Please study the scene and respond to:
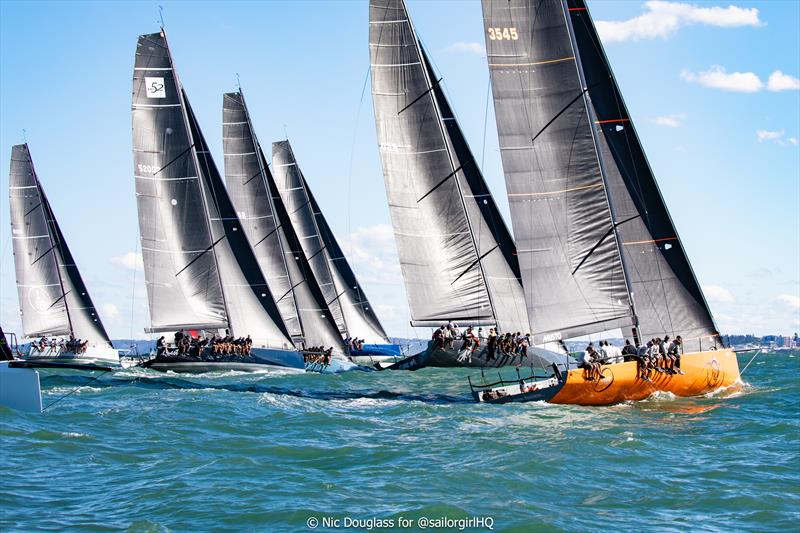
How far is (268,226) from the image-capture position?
154ft

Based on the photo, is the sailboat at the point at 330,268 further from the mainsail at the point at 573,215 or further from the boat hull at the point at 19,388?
the boat hull at the point at 19,388

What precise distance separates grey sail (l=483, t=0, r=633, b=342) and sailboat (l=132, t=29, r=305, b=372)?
55.7ft

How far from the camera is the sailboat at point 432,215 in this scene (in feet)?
122

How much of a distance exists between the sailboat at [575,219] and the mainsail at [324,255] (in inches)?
1117

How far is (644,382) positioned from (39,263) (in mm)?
40309

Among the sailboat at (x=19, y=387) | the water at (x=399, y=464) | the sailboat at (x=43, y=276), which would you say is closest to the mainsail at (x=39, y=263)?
the sailboat at (x=43, y=276)

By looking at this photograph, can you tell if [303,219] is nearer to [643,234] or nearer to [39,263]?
[39,263]

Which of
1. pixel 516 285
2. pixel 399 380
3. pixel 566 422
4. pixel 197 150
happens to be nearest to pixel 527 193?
pixel 566 422

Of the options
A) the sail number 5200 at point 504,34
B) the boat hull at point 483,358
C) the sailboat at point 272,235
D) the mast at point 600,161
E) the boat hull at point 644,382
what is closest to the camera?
the boat hull at point 644,382

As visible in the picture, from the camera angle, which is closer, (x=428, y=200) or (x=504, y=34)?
(x=504, y=34)

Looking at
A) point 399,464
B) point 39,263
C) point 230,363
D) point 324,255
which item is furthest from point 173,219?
point 399,464

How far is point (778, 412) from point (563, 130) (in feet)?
28.5

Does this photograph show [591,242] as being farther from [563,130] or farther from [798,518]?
[798,518]

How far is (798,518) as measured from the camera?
11.9 meters
